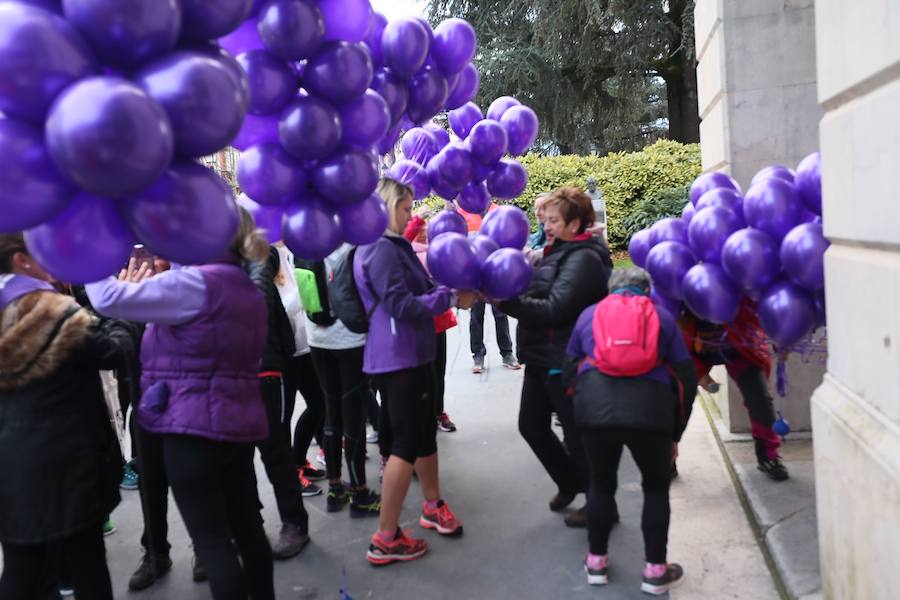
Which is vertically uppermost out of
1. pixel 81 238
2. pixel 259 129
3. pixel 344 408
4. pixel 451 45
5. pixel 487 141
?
pixel 451 45

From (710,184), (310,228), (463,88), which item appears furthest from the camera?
(463,88)

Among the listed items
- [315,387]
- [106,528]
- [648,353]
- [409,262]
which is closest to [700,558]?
[648,353]

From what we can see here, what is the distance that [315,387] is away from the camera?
4754mm

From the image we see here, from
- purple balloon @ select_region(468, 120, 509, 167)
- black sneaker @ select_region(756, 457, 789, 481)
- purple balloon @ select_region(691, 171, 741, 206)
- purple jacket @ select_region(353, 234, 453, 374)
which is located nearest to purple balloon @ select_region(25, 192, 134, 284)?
purple jacket @ select_region(353, 234, 453, 374)

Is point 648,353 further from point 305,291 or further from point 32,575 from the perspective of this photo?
point 32,575

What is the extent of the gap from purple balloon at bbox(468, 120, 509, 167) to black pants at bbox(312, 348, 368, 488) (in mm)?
1390

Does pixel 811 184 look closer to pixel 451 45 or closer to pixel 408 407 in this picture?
pixel 451 45

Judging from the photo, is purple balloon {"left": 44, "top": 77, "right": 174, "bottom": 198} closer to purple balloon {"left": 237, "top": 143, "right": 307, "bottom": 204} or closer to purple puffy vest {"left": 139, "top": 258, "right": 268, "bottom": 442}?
purple puffy vest {"left": 139, "top": 258, "right": 268, "bottom": 442}

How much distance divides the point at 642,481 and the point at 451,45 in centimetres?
232

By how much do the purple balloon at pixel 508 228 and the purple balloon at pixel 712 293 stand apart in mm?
825

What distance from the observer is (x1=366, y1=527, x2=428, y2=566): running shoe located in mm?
3748

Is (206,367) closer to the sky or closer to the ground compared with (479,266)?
closer to the ground

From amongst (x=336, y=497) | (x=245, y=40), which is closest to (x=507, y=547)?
(x=336, y=497)

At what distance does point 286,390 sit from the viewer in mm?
4660
